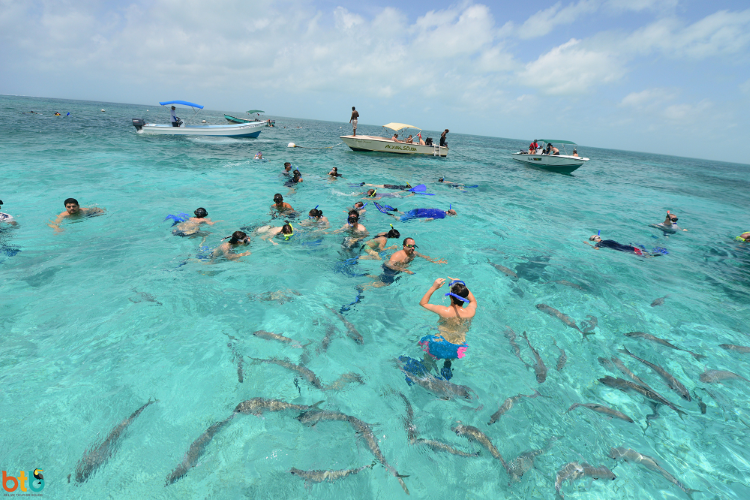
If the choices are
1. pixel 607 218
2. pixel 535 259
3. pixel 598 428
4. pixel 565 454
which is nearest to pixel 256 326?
pixel 565 454

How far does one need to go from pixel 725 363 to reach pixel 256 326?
33.4 ft

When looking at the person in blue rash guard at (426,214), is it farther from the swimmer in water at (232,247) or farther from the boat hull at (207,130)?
the boat hull at (207,130)

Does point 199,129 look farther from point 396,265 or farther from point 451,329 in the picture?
point 451,329

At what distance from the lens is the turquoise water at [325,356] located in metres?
4.03

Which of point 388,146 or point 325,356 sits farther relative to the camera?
point 388,146

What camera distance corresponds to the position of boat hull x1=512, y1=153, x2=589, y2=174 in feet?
103

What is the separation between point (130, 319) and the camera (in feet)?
20.7

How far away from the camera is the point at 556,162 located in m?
33.0

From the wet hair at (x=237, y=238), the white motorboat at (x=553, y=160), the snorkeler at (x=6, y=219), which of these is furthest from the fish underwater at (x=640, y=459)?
the white motorboat at (x=553, y=160)

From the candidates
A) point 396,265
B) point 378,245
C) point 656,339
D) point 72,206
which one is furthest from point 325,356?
point 72,206

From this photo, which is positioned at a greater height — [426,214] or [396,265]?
[426,214]

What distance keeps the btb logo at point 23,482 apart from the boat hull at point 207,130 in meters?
35.8

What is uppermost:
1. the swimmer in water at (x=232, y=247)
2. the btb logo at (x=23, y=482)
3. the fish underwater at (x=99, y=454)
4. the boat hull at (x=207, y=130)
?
the boat hull at (x=207, y=130)

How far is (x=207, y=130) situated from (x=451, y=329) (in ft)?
124
